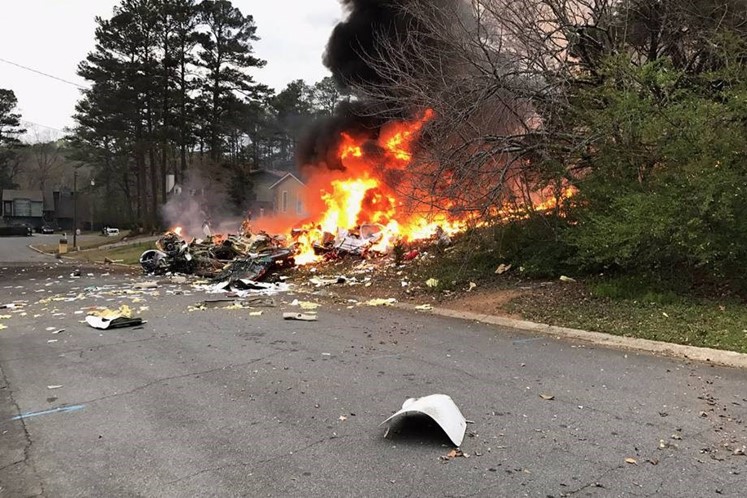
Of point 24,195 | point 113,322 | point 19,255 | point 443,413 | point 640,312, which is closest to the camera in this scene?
point 443,413

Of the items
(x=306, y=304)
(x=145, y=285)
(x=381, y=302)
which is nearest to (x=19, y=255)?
(x=145, y=285)

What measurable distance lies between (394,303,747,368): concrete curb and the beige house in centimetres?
3046

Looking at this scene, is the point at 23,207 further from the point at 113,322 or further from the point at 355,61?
the point at 113,322

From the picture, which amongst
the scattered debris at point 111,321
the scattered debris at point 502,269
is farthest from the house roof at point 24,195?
the scattered debris at point 502,269

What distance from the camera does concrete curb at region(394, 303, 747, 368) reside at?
19.3 feet

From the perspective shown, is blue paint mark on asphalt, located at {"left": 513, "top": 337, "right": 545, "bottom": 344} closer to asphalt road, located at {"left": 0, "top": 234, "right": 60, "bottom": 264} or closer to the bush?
the bush

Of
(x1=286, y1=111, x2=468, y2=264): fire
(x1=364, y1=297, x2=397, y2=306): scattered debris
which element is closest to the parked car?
(x1=286, y1=111, x2=468, y2=264): fire

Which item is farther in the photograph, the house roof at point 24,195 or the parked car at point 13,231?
the house roof at point 24,195

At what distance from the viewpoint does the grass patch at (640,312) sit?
22.2 ft

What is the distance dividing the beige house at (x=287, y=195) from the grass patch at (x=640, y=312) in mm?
29761

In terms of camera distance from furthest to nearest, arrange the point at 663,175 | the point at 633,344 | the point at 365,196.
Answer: the point at 365,196
the point at 663,175
the point at 633,344

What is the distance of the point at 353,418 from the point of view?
432 centimetres

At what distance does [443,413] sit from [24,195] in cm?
8324

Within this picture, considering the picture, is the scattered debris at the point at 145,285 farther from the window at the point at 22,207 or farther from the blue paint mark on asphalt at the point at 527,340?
the window at the point at 22,207
